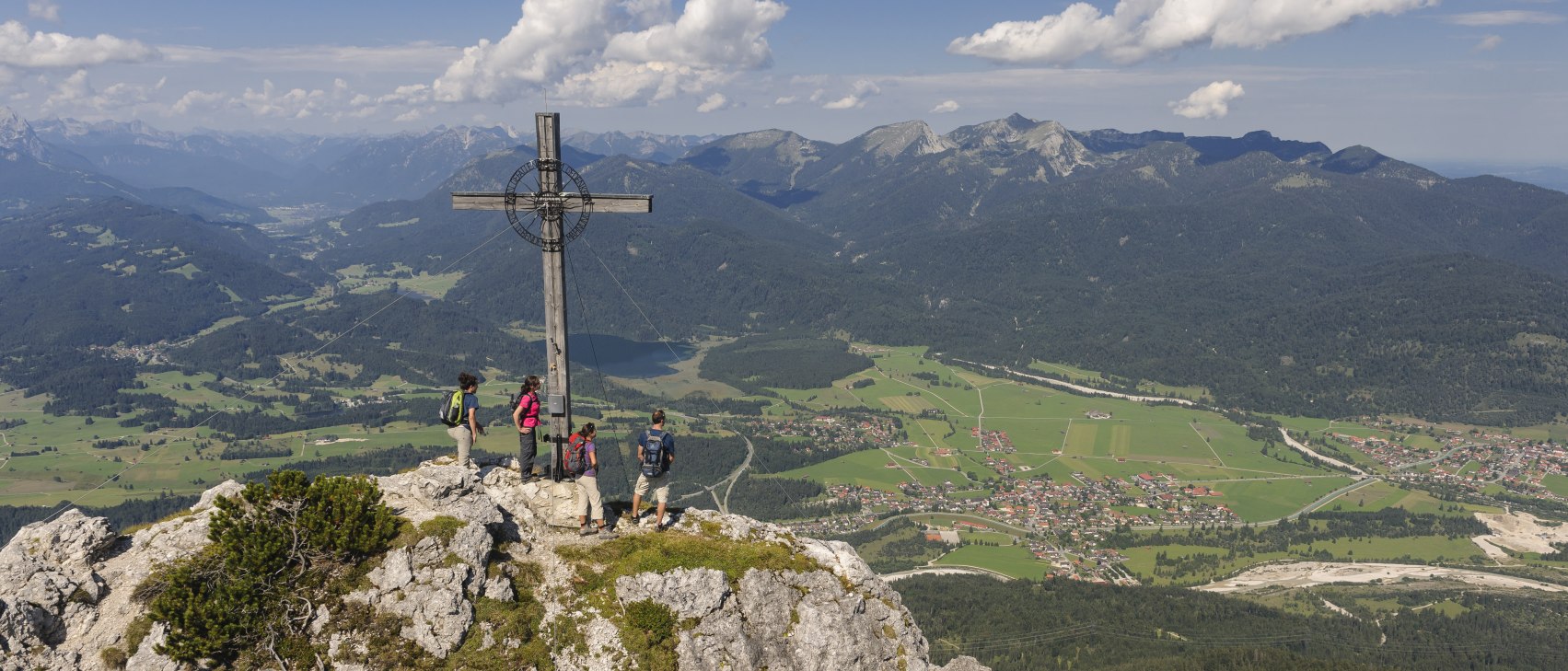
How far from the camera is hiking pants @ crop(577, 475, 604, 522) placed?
23.9 meters

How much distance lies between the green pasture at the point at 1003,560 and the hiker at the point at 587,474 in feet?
373

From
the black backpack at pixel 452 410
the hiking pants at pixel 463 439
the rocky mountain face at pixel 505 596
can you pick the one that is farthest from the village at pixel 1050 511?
the black backpack at pixel 452 410

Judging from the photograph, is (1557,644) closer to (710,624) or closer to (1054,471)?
(1054,471)

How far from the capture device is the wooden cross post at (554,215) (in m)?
24.1

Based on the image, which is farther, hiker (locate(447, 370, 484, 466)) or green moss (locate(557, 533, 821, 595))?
hiker (locate(447, 370, 484, 466))

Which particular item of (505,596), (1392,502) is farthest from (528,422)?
(1392,502)

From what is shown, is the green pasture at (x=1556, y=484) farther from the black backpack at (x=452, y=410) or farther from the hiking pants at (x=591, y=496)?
the black backpack at (x=452, y=410)

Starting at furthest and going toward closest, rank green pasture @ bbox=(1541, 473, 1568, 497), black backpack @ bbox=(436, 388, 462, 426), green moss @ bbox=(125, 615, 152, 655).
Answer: green pasture @ bbox=(1541, 473, 1568, 497), black backpack @ bbox=(436, 388, 462, 426), green moss @ bbox=(125, 615, 152, 655)

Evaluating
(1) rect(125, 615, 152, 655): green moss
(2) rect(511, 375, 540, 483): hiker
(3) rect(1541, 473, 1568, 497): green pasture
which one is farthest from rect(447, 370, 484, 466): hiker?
(3) rect(1541, 473, 1568, 497): green pasture

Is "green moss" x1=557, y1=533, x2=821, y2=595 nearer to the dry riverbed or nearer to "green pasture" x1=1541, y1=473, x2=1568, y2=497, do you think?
the dry riverbed

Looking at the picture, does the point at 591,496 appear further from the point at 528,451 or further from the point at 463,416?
the point at 463,416

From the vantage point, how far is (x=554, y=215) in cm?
2425

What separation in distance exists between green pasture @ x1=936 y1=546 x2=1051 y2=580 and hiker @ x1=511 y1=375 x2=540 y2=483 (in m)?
114

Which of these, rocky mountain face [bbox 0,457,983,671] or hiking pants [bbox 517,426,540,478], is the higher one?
hiking pants [bbox 517,426,540,478]
